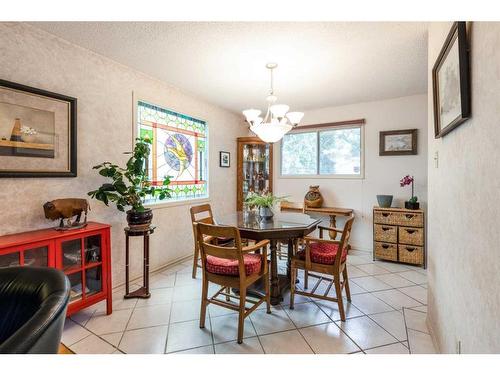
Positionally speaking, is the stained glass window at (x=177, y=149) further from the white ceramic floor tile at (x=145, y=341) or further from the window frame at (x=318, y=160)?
the white ceramic floor tile at (x=145, y=341)

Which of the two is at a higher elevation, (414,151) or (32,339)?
(414,151)

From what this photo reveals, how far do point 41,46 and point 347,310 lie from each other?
3.48m

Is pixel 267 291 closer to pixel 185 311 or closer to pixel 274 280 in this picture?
pixel 274 280

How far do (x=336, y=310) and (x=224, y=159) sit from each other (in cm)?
296

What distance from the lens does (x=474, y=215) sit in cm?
115

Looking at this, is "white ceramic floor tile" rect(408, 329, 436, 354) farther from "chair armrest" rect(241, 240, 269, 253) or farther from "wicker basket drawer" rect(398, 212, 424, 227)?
"wicker basket drawer" rect(398, 212, 424, 227)

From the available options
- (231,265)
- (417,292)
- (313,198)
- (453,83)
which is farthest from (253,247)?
(313,198)

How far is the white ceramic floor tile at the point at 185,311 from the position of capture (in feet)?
7.32

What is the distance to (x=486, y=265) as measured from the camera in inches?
40.2

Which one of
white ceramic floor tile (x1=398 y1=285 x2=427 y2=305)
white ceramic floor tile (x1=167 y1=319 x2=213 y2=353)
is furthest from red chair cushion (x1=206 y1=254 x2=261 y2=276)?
white ceramic floor tile (x1=398 y1=285 x2=427 y2=305)

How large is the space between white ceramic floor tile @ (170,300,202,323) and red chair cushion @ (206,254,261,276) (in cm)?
52

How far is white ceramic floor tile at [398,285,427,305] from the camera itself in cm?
260
